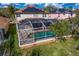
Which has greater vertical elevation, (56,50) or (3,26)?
(3,26)

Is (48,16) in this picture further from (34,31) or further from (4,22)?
(4,22)

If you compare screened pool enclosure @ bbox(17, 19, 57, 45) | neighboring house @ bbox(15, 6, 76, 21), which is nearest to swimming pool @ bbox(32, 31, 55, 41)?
screened pool enclosure @ bbox(17, 19, 57, 45)

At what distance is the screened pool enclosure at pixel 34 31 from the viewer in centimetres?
104

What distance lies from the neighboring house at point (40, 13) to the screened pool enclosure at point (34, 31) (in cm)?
3

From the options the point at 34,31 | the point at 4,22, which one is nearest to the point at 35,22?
the point at 34,31

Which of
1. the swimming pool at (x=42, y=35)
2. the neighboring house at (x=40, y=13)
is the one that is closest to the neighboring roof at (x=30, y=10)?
the neighboring house at (x=40, y=13)

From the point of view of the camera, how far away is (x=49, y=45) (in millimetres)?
1044

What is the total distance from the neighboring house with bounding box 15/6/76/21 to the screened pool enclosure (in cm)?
3

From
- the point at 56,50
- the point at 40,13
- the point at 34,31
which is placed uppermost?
the point at 40,13

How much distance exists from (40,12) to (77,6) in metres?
0.23

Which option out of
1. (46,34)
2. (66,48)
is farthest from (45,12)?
(66,48)

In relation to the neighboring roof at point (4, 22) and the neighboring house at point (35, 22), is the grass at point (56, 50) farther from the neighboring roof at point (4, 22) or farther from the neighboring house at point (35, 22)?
the neighboring roof at point (4, 22)

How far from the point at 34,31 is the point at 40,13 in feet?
0.39

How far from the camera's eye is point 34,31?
1.05 metres
